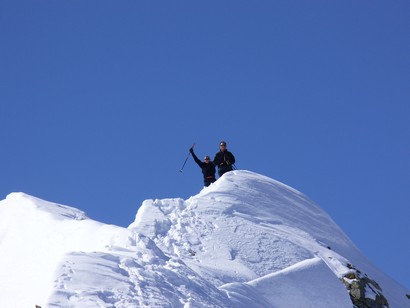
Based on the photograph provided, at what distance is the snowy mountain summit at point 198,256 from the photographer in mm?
11031

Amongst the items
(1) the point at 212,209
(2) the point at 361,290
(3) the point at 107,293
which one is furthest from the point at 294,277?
(3) the point at 107,293

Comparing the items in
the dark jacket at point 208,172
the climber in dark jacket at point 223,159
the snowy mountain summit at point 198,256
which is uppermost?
the climber in dark jacket at point 223,159

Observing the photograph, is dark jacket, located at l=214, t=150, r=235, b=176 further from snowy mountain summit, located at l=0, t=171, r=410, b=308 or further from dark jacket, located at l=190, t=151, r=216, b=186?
snowy mountain summit, located at l=0, t=171, r=410, b=308

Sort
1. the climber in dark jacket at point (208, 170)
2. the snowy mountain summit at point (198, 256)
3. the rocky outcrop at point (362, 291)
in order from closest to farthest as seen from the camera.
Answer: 1. the snowy mountain summit at point (198, 256)
2. the rocky outcrop at point (362, 291)
3. the climber in dark jacket at point (208, 170)

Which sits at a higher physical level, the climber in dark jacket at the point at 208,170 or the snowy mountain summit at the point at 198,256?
the climber in dark jacket at the point at 208,170

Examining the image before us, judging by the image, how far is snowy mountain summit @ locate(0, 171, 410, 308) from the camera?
1103 cm

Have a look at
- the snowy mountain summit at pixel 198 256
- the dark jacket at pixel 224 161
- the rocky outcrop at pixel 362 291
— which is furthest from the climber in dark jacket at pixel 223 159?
the rocky outcrop at pixel 362 291

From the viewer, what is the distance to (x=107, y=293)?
10.6m

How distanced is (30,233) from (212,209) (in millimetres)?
5306

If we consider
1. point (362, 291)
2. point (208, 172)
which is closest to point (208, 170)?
point (208, 172)

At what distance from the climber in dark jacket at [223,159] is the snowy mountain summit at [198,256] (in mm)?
1118

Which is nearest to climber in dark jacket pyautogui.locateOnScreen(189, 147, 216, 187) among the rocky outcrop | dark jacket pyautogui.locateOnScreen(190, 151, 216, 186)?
dark jacket pyautogui.locateOnScreen(190, 151, 216, 186)

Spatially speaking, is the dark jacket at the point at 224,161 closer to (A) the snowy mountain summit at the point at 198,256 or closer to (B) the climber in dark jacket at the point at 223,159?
(B) the climber in dark jacket at the point at 223,159

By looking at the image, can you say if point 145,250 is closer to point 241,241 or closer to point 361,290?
point 241,241
